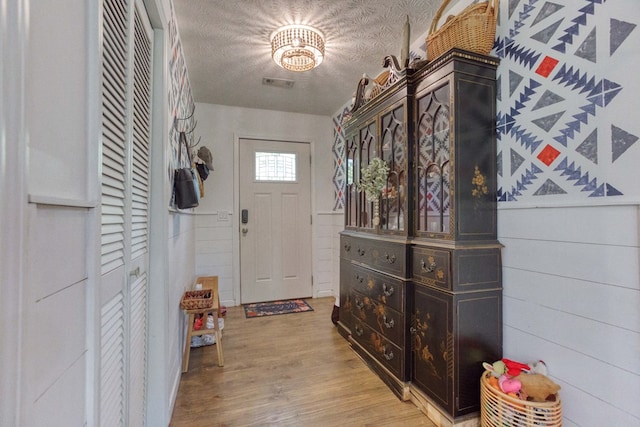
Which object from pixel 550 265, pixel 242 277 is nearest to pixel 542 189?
pixel 550 265

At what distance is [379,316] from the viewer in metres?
2.02

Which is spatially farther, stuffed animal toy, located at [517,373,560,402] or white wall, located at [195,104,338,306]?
white wall, located at [195,104,338,306]

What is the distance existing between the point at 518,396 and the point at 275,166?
10.4 feet

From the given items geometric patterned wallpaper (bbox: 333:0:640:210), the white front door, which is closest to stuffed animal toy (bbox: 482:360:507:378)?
geometric patterned wallpaper (bbox: 333:0:640:210)

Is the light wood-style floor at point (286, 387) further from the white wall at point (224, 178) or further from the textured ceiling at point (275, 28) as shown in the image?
the textured ceiling at point (275, 28)

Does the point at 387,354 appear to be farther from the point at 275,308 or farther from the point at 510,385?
the point at 275,308

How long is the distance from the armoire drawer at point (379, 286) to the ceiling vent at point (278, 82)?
1.86m

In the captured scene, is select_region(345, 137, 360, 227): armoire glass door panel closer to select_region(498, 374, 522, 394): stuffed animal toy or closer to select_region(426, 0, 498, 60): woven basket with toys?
select_region(426, 0, 498, 60): woven basket with toys

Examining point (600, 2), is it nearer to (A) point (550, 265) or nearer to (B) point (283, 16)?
(A) point (550, 265)

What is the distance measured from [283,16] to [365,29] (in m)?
0.58

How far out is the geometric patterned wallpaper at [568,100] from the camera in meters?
1.12

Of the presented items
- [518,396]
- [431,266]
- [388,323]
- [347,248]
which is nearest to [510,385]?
[518,396]

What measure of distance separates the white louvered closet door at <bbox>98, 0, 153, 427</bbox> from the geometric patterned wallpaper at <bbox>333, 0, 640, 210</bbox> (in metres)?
1.73

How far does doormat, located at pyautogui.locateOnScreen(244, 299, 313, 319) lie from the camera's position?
3291 millimetres
